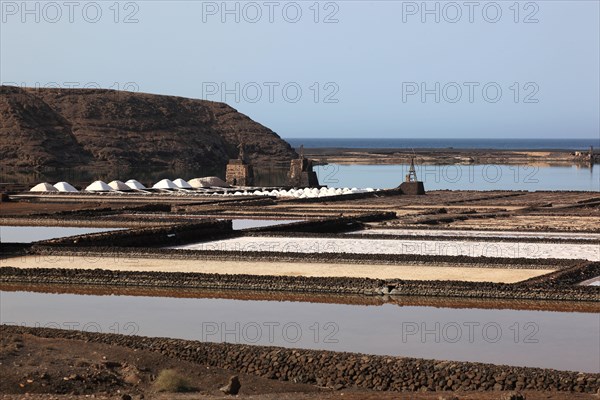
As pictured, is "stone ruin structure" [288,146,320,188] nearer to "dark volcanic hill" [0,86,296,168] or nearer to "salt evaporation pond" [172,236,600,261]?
"salt evaporation pond" [172,236,600,261]

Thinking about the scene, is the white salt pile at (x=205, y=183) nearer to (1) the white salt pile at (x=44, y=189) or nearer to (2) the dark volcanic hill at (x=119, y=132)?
(1) the white salt pile at (x=44, y=189)

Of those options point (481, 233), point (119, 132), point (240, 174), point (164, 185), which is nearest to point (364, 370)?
point (481, 233)

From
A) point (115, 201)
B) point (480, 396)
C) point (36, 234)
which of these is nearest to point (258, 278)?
point (480, 396)

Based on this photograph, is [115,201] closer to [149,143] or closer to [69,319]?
[69,319]

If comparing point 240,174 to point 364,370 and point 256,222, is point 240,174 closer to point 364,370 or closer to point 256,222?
point 256,222

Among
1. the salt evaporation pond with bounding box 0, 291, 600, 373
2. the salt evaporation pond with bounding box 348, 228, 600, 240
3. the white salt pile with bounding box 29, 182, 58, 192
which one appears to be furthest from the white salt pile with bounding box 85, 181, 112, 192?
the salt evaporation pond with bounding box 0, 291, 600, 373
